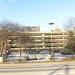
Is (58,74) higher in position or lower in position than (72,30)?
lower

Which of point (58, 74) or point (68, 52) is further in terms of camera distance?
point (68, 52)

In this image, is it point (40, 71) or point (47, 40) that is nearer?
point (40, 71)

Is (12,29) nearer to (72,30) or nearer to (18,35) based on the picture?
(18,35)

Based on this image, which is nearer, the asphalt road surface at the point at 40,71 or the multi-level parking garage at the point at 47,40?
the asphalt road surface at the point at 40,71

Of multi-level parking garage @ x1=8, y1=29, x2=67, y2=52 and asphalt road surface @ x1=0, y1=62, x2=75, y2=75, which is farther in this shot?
multi-level parking garage @ x1=8, y1=29, x2=67, y2=52

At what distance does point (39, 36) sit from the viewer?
131875mm

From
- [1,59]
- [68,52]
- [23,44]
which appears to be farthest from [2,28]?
[68,52]

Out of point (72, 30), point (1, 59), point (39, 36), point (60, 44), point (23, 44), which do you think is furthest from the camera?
point (39, 36)

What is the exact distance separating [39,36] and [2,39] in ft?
248

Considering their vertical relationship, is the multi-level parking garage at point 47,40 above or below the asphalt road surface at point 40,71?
above

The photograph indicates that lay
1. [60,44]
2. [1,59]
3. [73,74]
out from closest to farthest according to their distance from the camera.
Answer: [73,74], [1,59], [60,44]

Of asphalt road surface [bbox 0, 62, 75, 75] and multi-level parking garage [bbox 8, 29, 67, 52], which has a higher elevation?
multi-level parking garage [bbox 8, 29, 67, 52]

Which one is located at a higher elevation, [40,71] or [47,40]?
[47,40]

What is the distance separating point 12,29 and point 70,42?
1512cm
